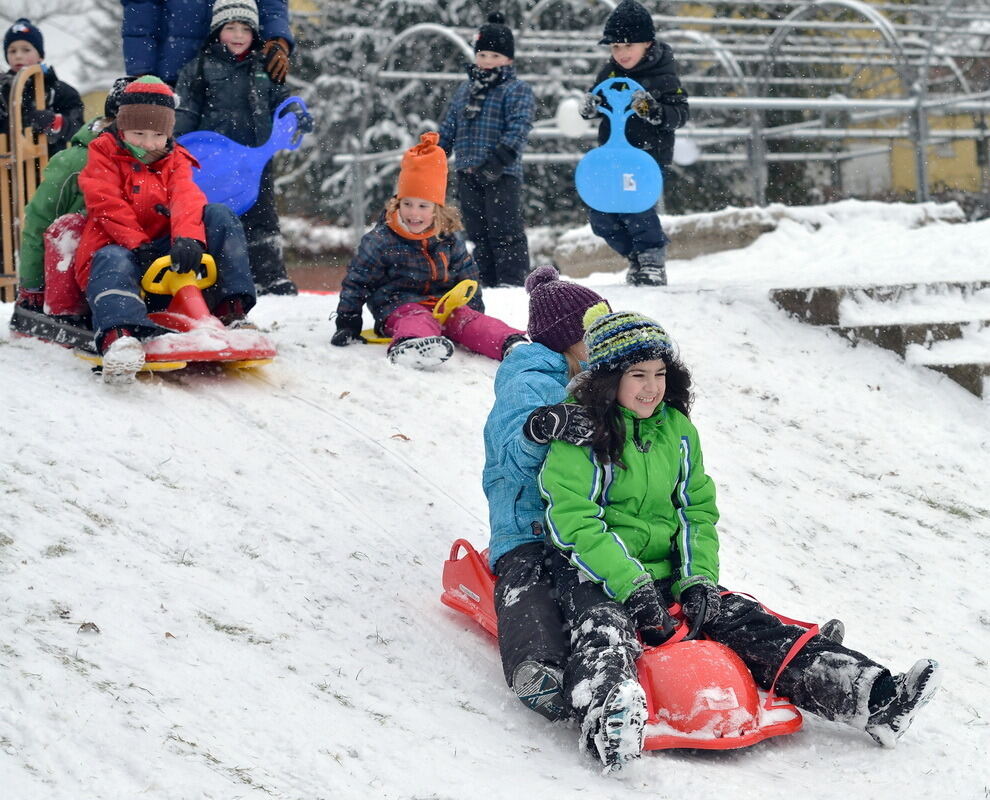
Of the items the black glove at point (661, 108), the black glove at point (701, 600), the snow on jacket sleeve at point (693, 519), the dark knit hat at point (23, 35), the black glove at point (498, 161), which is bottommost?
the black glove at point (701, 600)

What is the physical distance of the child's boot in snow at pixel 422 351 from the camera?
5535 millimetres

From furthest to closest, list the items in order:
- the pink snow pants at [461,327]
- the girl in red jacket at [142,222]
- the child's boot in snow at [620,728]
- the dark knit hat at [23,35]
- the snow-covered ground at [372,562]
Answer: the dark knit hat at [23,35]
the pink snow pants at [461,327]
the girl in red jacket at [142,222]
the child's boot in snow at [620,728]
the snow-covered ground at [372,562]

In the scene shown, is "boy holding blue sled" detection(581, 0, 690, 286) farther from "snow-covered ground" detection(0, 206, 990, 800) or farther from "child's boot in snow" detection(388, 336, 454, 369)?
"child's boot in snow" detection(388, 336, 454, 369)

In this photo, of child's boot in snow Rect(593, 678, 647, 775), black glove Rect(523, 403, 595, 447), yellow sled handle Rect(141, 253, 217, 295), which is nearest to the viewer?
child's boot in snow Rect(593, 678, 647, 775)

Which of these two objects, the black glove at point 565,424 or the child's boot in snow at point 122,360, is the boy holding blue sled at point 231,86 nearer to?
the child's boot in snow at point 122,360

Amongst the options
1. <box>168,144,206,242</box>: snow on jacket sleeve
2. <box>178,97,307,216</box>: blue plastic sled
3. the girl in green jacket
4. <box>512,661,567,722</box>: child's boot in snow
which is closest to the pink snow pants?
<box>168,144,206,242</box>: snow on jacket sleeve

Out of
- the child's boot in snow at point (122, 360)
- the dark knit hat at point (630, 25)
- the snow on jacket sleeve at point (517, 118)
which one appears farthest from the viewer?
the dark knit hat at point (630, 25)

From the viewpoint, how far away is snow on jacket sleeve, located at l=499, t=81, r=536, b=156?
7.22 meters

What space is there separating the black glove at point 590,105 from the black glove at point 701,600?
456 cm

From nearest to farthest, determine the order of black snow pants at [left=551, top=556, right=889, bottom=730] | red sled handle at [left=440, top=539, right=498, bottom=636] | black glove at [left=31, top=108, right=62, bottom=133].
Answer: black snow pants at [left=551, top=556, right=889, bottom=730] → red sled handle at [left=440, top=539, right=498, bottom=636] → black glove at [left=31, top=108, right=62, bottom=133]

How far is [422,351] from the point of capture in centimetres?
553

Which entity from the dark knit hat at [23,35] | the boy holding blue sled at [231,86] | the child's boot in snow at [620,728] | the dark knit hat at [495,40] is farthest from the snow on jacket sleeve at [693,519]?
the dark knit hat at [23,35]

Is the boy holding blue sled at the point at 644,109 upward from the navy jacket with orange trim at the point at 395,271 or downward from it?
upward

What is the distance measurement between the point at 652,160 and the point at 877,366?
193 cm
